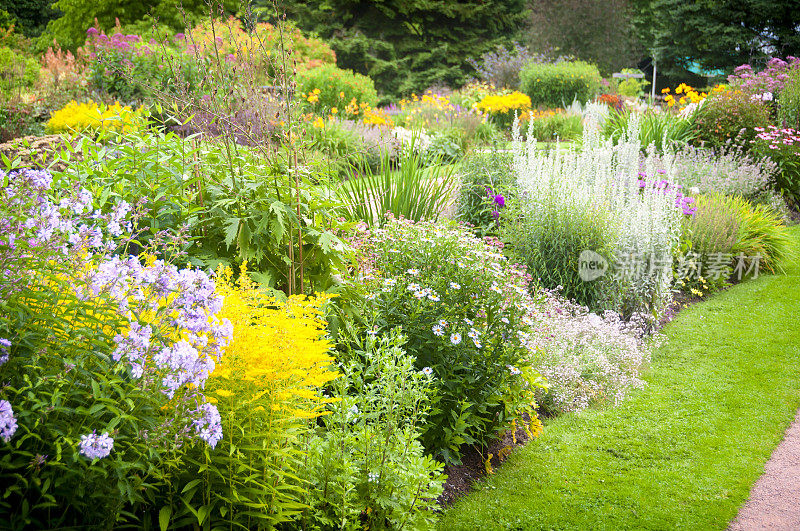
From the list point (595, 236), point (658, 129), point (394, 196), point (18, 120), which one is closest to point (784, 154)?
point (658, 129)

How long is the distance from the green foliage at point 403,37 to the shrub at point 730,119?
50.6ft

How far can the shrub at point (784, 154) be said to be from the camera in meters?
9.14

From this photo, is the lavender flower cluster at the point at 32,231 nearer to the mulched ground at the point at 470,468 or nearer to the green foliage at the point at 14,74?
the mulched ground at the point at 470,468

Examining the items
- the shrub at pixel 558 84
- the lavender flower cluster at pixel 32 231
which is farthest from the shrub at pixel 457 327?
the shrub at pixel 558 84

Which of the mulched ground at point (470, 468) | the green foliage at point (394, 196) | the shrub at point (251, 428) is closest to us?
the shrub at point (251, 428)

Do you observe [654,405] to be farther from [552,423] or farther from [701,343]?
[701,343]

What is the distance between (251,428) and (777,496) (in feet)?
9.89

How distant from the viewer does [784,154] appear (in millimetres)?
9156

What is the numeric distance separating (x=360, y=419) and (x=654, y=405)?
2.54 m

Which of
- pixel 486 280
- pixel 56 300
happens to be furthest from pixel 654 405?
pixel 56 300

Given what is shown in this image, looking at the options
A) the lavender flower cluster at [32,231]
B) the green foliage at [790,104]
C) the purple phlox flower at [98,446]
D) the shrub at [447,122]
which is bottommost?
the shrub at [447,122]

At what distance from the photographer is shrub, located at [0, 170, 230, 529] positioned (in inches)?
63.2

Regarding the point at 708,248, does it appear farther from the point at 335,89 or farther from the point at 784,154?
the point at 335,89

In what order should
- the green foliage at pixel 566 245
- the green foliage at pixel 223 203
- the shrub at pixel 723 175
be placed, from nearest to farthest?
the green foliage at pixel 223 203
the green foliage at pixel 566 245
the shrub at pixel 723 175
